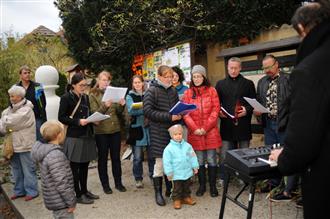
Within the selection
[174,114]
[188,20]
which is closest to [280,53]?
[174,114]

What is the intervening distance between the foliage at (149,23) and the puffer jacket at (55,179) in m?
4.52

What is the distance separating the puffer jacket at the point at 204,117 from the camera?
4.72m

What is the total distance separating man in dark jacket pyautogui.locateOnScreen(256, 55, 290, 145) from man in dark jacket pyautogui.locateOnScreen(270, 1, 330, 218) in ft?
7.93

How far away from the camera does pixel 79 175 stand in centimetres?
480

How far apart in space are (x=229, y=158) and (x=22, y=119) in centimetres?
Result: 322

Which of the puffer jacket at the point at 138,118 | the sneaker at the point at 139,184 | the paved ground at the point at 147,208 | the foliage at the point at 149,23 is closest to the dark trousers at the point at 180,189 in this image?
the paved ground at the point at 147,208

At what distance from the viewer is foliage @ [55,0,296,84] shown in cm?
661

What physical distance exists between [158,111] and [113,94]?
0.65m

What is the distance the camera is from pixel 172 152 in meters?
4.38

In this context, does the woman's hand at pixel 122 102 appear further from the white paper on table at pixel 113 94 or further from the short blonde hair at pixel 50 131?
the short blonde hair at pixel 50 131

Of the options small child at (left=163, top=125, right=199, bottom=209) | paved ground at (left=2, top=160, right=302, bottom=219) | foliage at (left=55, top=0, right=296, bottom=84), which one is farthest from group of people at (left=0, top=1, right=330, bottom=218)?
foliage at (left=55, top=0, right=296, bottom=84)

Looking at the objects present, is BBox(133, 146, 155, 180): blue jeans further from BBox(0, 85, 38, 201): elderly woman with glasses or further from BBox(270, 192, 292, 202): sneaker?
BBox(270, 192, 292, 202): sneaker

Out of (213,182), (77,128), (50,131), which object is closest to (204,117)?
(213,182)

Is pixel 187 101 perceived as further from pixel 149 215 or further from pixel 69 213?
pixel 69 213
